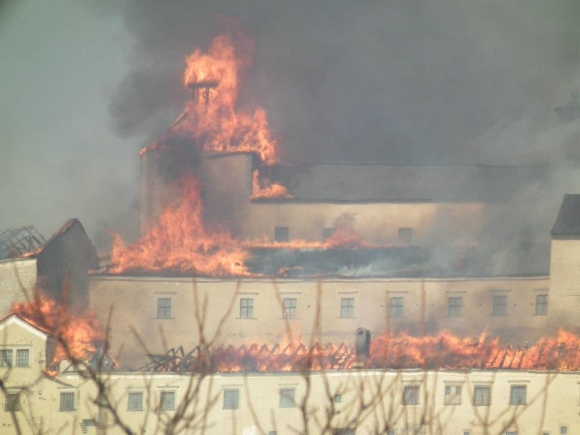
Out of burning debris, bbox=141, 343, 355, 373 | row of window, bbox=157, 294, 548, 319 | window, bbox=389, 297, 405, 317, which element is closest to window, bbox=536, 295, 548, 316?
row of window, bbox=157, 294, 548, 319

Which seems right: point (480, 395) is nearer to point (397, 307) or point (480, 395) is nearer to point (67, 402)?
point (397, 307)

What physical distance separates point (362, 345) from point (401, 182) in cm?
407

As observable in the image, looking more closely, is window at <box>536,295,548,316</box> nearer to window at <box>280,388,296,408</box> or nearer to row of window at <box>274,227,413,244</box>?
row of window at <box>274,227,413,244</box>

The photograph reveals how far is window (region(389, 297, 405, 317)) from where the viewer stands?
1820cm

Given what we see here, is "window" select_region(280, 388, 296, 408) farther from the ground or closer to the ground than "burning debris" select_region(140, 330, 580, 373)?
closer to the ground

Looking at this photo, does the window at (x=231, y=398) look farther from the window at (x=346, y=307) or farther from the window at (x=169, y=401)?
the window at (x=346, y=307)

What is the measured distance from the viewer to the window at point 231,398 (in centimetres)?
1655

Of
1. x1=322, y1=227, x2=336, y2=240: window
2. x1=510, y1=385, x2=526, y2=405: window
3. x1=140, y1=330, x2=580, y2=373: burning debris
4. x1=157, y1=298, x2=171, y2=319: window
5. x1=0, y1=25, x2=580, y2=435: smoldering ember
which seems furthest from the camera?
x1=322, y1=227, x2=336, y2=240: window

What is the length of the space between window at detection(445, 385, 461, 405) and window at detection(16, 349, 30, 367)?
8426 millimetres

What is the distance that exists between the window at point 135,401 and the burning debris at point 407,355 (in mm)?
761

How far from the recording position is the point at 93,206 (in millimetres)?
18844

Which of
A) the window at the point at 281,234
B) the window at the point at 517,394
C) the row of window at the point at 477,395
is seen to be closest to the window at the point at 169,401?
the window at the point at 281,234

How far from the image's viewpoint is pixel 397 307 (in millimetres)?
18266

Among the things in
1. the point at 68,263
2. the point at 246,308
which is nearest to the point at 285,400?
the point at 246,308
